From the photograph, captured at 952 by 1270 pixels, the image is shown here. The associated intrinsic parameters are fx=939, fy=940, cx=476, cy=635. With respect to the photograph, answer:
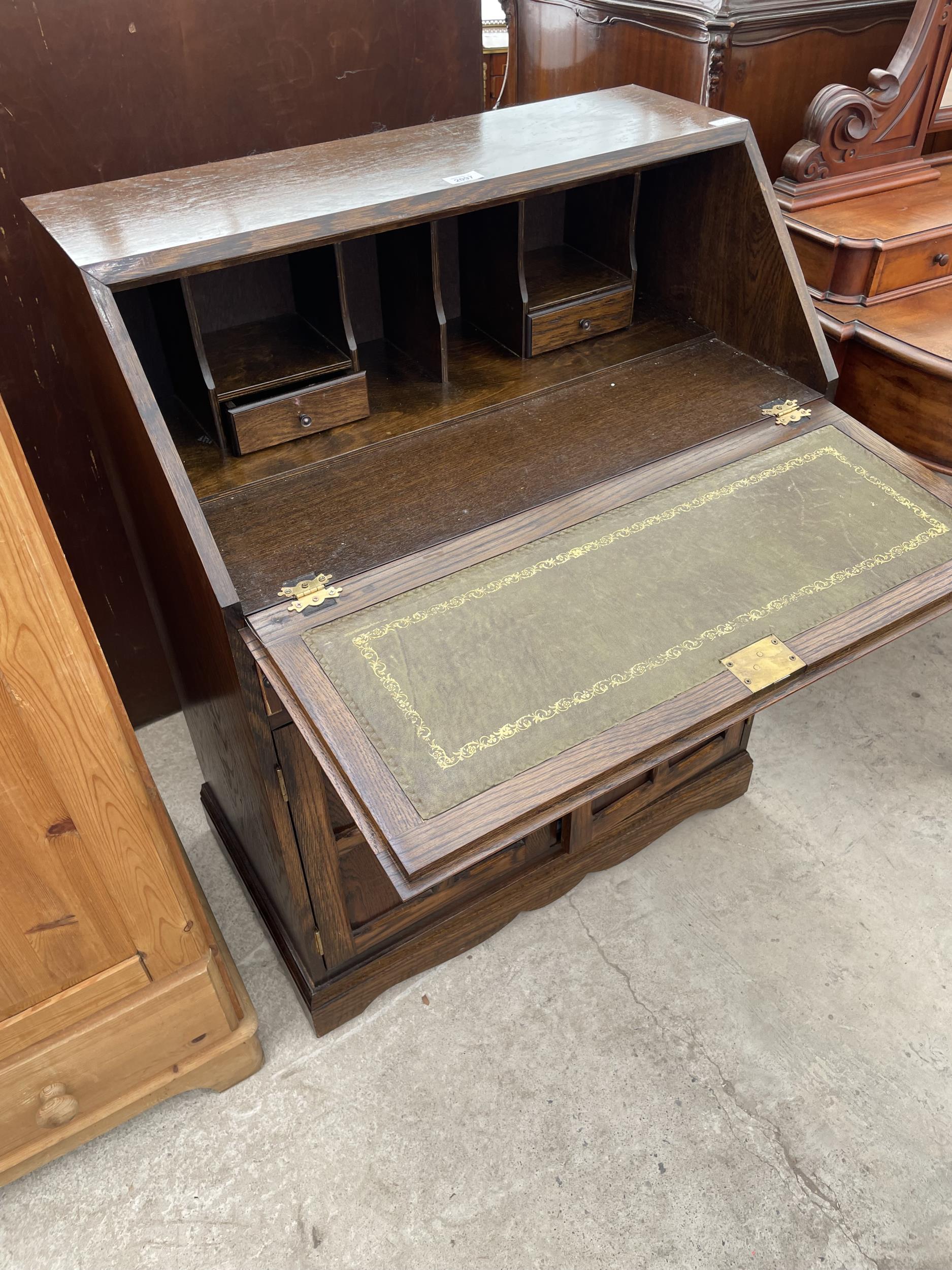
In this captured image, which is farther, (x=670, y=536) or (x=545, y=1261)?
(x=545, y=1261)

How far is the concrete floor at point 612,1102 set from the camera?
1.70 meters

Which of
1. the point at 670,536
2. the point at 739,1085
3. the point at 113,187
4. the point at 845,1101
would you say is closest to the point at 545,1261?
the point at 739,1085

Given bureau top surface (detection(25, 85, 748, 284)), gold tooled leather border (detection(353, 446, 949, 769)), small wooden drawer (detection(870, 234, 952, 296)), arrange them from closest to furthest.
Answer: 1. gold tooled leather border (detection(353, 446, 949, 769))
2. bureau top surface (detection(25, 85, 748, 284))
3. small wooden drawer (detection(870, 234, 952, 296))

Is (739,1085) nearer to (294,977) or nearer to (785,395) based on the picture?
(294,977)

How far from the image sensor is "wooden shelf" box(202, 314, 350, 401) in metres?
1.57

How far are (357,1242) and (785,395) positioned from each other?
68.1 inches

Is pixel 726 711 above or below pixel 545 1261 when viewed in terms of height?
above

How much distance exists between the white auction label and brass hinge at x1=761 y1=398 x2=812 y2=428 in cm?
64

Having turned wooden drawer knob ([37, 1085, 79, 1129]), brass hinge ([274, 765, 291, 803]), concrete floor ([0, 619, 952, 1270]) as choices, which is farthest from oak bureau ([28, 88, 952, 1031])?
turned wooden drawer knob ([37, 1085, 79, 1129])

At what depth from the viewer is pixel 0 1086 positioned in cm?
158

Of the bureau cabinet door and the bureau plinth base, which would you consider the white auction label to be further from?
the bureau plinth base

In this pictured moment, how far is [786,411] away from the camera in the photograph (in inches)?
66.7

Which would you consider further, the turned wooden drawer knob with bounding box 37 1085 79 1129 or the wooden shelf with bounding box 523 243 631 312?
the wooden shelf with bounding box 523 243 631 312

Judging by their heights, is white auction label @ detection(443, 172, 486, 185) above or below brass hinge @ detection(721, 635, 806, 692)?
above
